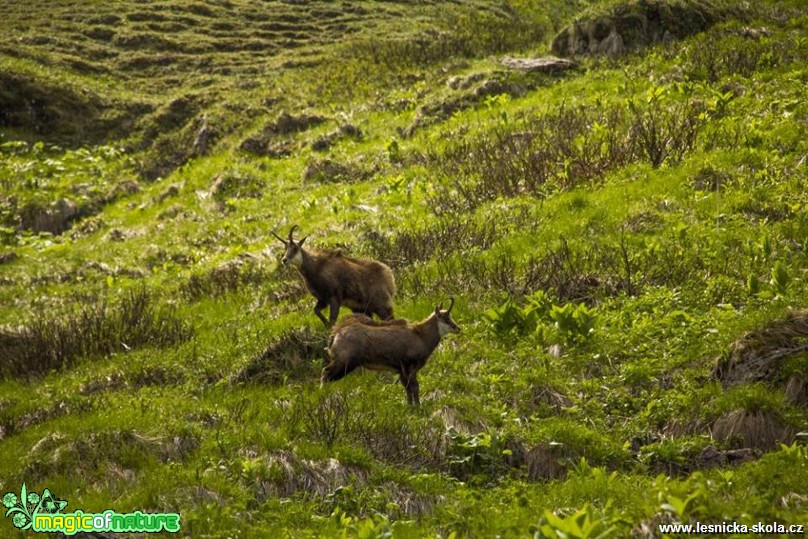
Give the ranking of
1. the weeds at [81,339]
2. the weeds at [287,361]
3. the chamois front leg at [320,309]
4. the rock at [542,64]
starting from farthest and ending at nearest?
the rock at [542,64]
the weeds at [81,339]
the chamois front leg at [320,309]
the weeds at [287,361]

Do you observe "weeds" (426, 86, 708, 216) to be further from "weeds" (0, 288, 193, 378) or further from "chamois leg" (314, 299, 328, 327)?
"weeds" (0, 288, 193, 378)

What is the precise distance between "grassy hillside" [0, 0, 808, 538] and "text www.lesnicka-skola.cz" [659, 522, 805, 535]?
88 millimetres

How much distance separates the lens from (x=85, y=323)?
13383mm

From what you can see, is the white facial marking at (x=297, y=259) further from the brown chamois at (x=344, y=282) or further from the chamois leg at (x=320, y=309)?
the chamois leg at (x=320, y=309)

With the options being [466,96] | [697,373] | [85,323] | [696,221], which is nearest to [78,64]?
[466,96]

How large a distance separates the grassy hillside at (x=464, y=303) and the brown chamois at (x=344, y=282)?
1.83 feet

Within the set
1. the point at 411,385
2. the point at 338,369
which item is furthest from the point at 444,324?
the point at 338,369

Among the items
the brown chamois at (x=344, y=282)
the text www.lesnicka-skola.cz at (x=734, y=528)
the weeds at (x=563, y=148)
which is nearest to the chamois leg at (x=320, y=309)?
the brown chamois at (x=344, y=282)

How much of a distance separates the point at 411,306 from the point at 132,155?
951 inches

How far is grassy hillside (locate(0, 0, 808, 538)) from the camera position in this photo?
7180 mm

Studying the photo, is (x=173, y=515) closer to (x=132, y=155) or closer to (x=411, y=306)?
(x=411, y=306)

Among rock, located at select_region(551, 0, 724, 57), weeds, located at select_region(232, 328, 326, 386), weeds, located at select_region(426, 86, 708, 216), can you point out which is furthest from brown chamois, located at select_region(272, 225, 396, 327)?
rock, located at select_region(551, 0, 724, 57)

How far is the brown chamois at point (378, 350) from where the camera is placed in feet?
29.9

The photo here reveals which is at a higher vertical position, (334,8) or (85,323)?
(334,8)
